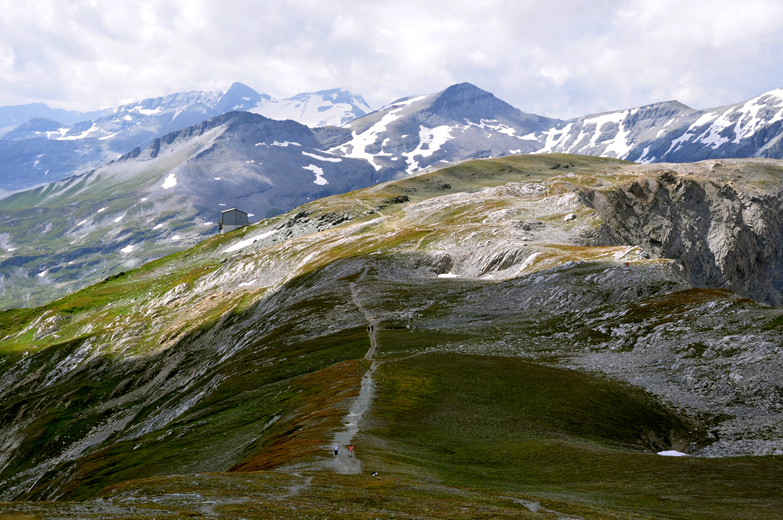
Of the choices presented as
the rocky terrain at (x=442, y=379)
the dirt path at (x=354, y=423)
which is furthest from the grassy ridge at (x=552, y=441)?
the dirt path at (x=354, y=423)

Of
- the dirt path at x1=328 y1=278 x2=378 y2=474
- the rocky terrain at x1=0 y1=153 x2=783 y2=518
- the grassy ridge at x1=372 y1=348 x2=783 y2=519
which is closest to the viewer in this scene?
the grassy ridge at x1=372 y1=348 x2=783 y2=519

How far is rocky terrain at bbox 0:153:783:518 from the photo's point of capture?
32.8 metres

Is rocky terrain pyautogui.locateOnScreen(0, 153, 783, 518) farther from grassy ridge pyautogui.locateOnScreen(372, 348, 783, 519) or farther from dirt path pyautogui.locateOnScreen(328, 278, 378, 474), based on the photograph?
dirt path pyautogui.locateOnScreen(328, 278, 378, 474)

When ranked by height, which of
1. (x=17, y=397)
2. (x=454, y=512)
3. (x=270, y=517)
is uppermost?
(x=270, y=517)

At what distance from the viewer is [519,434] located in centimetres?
4181

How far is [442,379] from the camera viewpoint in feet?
178

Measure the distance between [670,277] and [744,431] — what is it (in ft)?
118

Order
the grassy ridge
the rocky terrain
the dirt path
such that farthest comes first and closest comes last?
the rocky terrain < the dirt path < the grassy ridge

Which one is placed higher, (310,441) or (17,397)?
(310,441)

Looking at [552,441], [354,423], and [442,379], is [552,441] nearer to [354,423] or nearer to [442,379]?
[354,423]

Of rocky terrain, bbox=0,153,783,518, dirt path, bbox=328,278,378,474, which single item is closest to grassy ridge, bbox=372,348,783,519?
rocky terrain, bbox=0,153,783,518

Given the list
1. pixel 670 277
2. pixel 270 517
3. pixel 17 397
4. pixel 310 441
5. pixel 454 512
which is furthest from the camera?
pixel 17 397

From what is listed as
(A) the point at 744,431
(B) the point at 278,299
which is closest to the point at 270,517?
(A) the point at 744,431

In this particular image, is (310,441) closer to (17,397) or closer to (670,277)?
(670,277)
